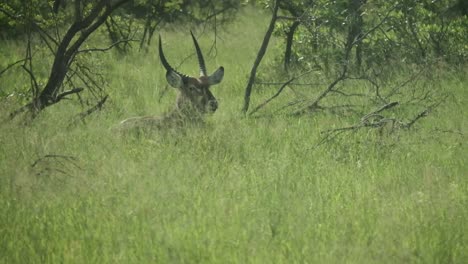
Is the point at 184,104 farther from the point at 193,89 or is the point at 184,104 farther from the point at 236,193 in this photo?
the point at 236,193

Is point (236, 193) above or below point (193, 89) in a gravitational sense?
below

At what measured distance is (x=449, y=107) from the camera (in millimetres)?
7254

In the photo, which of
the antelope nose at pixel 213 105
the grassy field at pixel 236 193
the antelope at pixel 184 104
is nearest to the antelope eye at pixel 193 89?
the antelope at pixel 184 104

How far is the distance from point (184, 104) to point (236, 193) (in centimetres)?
315

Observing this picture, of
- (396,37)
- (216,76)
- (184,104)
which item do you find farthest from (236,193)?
(396,37)

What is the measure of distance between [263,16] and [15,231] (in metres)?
16.9

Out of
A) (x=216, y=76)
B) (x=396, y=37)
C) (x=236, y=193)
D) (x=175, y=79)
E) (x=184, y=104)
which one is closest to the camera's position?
(x=236, y=193)

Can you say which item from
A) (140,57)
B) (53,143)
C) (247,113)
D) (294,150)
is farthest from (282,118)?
(140,57)

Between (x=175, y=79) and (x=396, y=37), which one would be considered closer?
(x=175, y=79)

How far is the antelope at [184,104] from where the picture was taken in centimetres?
673

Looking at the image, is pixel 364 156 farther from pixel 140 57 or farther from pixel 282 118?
pixel 140 57

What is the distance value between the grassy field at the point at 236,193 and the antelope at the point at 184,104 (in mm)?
285

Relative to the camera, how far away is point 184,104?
293 inches

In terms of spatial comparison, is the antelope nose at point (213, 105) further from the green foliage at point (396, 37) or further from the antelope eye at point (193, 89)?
the green foliage at point (396, 37)
